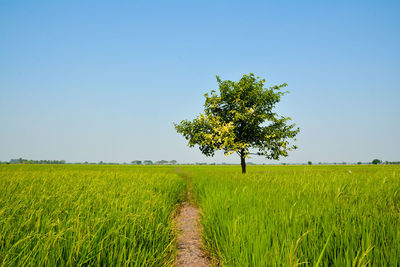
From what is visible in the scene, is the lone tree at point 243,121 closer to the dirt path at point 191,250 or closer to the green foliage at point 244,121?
the green foliage at point 244,121

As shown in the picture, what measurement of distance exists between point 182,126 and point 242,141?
5.23 m

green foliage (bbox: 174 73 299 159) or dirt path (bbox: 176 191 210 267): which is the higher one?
green foliage (bbox: 174 73 299 159)

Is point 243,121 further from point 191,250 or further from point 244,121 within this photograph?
point 191,250

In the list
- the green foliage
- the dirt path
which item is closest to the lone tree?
the green foliage

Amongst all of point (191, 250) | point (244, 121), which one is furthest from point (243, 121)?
point (191, 250)

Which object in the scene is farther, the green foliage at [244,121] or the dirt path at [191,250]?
the green foliage at [244,121]

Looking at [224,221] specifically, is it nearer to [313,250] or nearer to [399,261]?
[313,250]

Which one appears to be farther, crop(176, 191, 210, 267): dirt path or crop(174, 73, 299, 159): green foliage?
crop(174, 73, 299, 159): green foliage

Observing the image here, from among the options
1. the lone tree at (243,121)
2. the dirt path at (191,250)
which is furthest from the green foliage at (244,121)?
the dirt path at (191,250)

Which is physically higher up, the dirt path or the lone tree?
the lone tree

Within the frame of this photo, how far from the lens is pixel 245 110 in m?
16.6

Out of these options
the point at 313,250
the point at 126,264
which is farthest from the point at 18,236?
the point at 313,250

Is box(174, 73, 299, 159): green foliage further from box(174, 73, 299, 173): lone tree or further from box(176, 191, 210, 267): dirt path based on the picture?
box(176, 191, 210, 267): dirt path

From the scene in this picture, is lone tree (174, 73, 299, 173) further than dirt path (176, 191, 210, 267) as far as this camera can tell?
Yes
